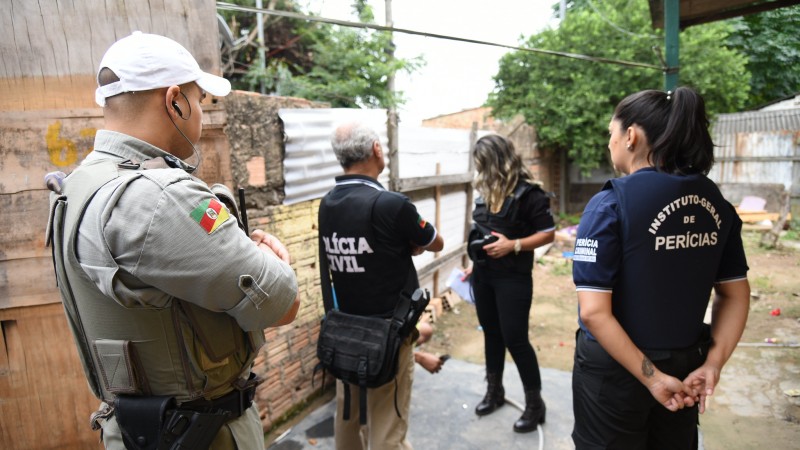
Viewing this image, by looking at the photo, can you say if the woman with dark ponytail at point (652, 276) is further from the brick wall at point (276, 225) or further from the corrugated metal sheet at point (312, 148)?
the brick wall at point (276, 225)

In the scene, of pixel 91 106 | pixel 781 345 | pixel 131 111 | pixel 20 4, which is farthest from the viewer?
pixel 781 345

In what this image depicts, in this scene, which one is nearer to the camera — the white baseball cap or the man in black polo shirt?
the white baseball cap

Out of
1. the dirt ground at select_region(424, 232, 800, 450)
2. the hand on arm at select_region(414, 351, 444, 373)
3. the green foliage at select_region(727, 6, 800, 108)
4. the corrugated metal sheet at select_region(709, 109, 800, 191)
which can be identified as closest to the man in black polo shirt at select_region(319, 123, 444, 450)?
the hand on arm at select_region(414, 351, 444, 373)

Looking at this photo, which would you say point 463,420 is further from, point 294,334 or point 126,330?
point 126,330

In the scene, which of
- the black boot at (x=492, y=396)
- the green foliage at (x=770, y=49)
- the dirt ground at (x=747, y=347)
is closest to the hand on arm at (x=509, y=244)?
the black boot at (x=492, y=396)

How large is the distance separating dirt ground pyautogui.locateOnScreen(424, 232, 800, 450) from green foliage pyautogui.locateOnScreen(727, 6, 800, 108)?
8.52 feet

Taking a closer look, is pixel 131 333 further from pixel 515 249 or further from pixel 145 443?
pixel 515 249

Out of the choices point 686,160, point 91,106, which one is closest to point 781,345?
point 686,160

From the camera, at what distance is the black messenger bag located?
2.09 meters

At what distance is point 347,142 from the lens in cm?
224

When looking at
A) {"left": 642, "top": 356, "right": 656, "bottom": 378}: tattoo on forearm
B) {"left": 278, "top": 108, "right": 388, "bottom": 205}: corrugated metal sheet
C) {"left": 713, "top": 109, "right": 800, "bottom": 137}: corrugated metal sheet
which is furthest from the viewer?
{"left": 713, "top": 109, "right": 800, "bottom": 137}: corrugated metal sheet

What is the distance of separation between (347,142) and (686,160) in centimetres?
141

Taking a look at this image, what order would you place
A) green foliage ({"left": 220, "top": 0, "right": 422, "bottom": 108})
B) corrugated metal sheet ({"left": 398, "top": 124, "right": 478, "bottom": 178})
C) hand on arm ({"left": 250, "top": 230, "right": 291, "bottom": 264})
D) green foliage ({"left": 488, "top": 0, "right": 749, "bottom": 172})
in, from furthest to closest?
green foliage ({"left": 488, "top": 0, "right": 749, "bottom": 172}), green foliage ({"left": 220, "top": 0, "right": 422, "bottom": 108}), corrugated metal sheet ({"left": 398, "top": 124, "right": 478, "bottom": 178}), hand on arm ({"left": 250, "top": 230, "right": 291, "bottom": 264})

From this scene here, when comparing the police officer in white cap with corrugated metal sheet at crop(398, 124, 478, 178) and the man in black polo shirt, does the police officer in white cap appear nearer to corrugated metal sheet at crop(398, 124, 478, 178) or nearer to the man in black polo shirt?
the man in black polo shirt
